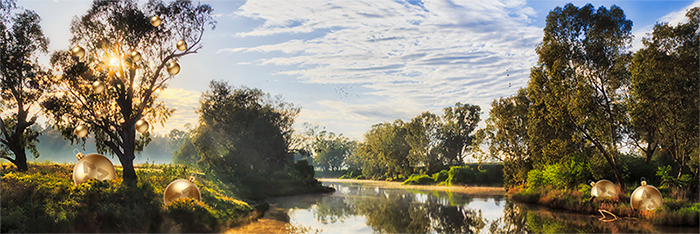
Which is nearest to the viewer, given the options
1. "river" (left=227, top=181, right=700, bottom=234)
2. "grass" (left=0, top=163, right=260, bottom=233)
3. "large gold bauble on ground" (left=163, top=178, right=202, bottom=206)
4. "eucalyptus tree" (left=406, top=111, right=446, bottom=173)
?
"grass" (left=0, top=163, right=260, bottom=233)

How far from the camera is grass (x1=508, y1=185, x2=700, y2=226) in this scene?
17.0 metres

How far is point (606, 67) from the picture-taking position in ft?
75.0

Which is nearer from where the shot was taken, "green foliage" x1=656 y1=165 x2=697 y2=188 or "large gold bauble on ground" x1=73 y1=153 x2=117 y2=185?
"large gold bauble on ground" x1=73 y1=153 x2=117 y2=185

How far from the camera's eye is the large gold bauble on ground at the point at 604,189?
19.4 meters

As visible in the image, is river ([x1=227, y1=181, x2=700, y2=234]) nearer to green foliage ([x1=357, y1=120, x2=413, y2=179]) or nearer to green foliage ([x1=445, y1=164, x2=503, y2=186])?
green foliage ([x1=445, y1=164, x2=503, y2=186])

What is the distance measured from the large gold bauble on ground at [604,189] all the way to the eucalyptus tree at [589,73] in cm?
320

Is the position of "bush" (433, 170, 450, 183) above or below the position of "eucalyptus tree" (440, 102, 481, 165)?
below

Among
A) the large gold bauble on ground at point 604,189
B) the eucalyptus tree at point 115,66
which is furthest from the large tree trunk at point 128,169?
the large gold bauble on ground at point 604,189

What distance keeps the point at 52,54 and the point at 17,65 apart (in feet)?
4.89

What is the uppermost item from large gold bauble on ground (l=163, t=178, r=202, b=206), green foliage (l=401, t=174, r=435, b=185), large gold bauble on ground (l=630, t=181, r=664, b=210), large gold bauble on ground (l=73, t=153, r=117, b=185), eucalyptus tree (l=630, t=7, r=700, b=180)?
eucalyptus tree (l=630, t=7, r=700, b=180)

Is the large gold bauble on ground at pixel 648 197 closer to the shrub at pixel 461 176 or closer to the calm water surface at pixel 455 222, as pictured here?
the calm water surface at pixel 455 222

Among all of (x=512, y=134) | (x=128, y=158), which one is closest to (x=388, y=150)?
(x=512, y=134)

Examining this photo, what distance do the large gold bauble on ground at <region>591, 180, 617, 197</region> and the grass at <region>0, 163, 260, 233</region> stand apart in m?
16.8

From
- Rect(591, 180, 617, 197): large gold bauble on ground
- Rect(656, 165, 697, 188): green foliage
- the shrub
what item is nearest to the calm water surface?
Rect(591, 180, 617, 197): large gold bauble on ground
